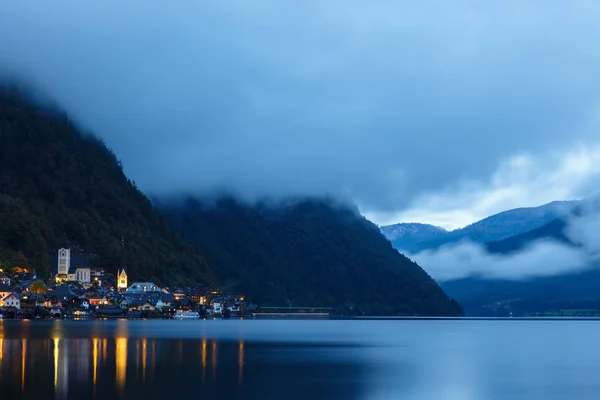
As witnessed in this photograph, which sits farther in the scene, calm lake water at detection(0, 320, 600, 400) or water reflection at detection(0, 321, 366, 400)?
calm lake water at detection(0, 320, 600, 400)

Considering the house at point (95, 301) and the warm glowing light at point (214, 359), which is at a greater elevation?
the house at point (95, 301)

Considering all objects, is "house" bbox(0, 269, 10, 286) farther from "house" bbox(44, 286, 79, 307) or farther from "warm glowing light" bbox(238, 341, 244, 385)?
"warm glowing light" bbox(238, 341, 244, 385)

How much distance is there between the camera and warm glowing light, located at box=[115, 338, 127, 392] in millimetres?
43631

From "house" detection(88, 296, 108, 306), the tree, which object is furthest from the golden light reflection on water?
"house" detection(88, 296, 108, 306)

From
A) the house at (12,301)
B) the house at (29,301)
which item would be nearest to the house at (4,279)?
the house at (12,301)

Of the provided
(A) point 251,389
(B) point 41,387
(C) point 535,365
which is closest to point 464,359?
(C) point 535,365

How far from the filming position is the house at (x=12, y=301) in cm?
16338

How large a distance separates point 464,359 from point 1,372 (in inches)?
1626

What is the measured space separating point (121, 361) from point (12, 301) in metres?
120

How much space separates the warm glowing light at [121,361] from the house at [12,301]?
94.8m

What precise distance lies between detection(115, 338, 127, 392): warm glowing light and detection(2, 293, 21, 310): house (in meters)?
94.8

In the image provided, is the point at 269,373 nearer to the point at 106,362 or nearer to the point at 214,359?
the point at 214,359

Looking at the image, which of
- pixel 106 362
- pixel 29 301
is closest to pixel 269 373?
pixel 106 362

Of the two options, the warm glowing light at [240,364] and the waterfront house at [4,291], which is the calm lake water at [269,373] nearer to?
the warm glowing light at [240,364]
